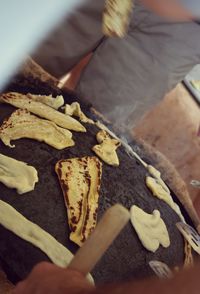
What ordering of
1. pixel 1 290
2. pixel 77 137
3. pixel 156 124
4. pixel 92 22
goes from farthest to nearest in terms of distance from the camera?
pixel 156 124 → pixel 92 22 → pixel 77 137 → pixel 1 290

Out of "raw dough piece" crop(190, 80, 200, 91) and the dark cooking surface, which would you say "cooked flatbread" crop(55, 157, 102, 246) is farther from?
"raw dough piece" crop(190, 80, 200, 91)

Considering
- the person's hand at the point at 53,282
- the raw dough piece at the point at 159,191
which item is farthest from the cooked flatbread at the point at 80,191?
the person's hand at the point at 53,282

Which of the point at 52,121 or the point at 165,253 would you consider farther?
the point at 52,121

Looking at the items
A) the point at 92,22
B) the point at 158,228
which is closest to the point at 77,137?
the point at 158,228

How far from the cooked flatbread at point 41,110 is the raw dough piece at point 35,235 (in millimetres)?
536

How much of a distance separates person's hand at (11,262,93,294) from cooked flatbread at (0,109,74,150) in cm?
75

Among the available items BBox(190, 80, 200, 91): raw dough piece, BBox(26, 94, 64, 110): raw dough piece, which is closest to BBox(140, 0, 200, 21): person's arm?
BBox(26, 94, 64, 110): raw dough piece

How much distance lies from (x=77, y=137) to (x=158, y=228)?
0.48 m

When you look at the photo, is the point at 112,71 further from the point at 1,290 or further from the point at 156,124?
the point at 1,290

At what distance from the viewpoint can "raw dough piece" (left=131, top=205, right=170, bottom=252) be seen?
4.87ft

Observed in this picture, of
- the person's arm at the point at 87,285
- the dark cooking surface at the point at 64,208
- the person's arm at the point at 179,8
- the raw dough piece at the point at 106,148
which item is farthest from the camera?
the raw dough piece at the point at 106,148

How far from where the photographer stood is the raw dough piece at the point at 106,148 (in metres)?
1.66

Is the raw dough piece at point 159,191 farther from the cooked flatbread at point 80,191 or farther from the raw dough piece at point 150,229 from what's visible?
the cooked flatbread at point 80,191

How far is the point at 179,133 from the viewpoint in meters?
3.44
